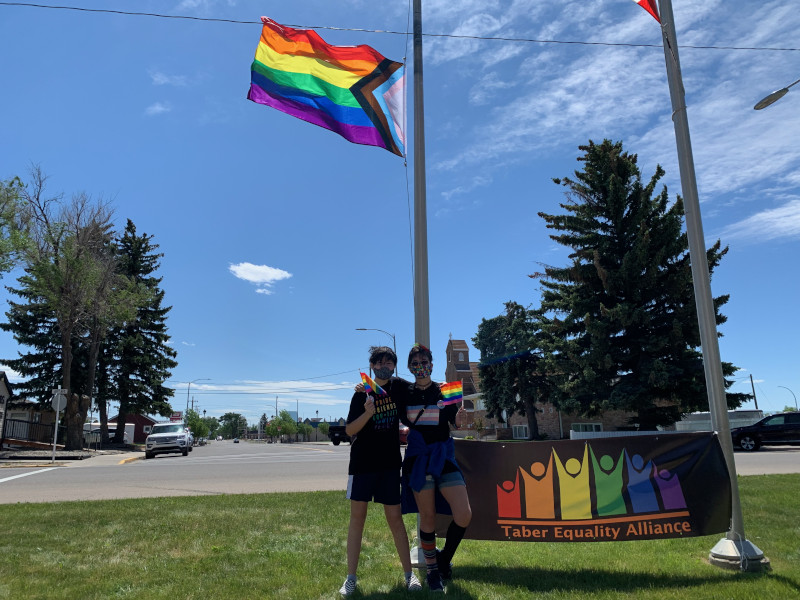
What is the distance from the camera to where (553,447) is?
5.29 metres

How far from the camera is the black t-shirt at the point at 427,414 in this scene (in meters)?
4.34

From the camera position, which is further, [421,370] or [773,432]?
[773,432]

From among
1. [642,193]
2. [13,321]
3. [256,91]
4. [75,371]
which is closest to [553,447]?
[256,91]

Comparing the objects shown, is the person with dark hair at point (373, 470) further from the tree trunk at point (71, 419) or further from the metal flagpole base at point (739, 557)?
the tree trunk at point (71, 419)

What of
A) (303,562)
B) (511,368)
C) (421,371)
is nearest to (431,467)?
(421,371)

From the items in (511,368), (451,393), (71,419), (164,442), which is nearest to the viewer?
(451,393)

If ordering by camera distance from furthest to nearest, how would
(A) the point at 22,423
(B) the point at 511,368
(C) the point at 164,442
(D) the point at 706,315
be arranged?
(B) the point at 511,368, (A) the point at 22,423, (C) the point at 164,442, (D) the point at 706,315

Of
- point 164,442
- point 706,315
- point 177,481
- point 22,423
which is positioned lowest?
point 177,481

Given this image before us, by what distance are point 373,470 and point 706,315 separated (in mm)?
3633

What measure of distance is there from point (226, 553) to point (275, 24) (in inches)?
241

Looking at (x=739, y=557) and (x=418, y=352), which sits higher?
(x=418, y=352)

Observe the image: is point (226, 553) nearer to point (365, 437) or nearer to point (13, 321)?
point (365, 437)

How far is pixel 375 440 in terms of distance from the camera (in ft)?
13.8

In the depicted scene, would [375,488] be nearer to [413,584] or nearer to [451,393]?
[413,584]
